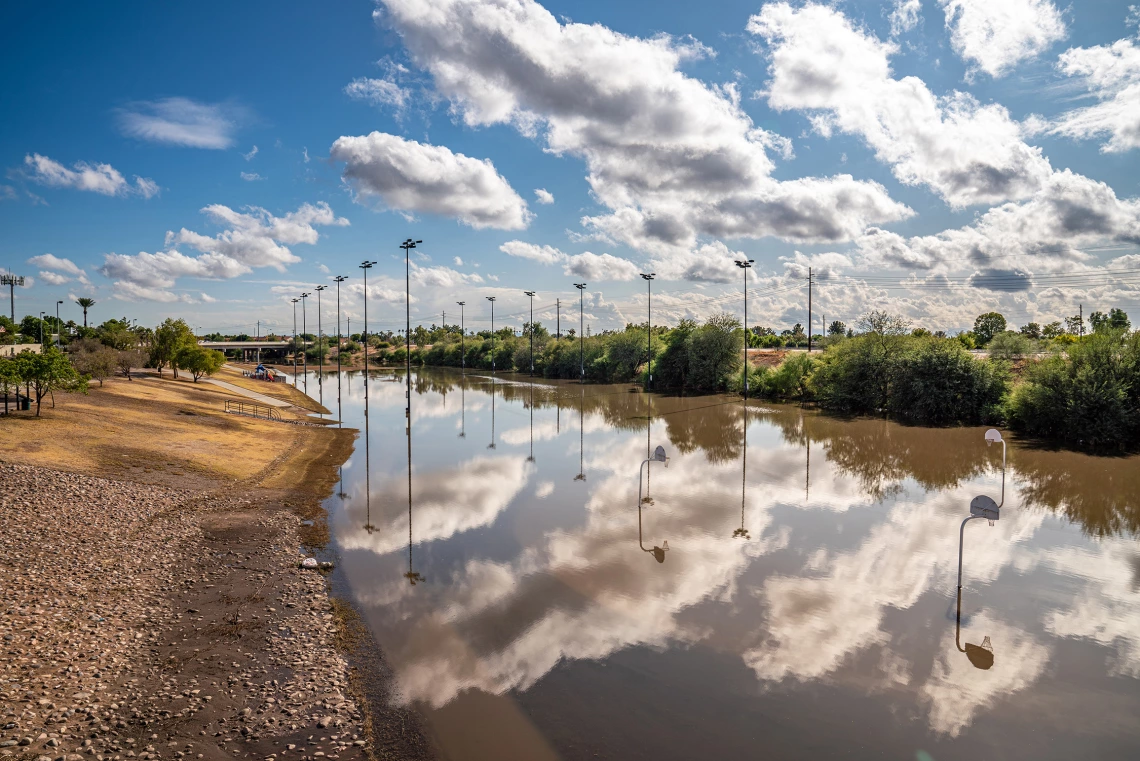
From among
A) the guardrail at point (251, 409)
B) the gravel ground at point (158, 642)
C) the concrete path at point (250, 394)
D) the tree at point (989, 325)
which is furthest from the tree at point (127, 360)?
the tree at point (989, 325)

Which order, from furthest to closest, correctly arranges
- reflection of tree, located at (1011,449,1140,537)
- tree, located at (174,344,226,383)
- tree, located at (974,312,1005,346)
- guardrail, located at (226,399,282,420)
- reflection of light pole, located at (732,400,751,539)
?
tree, located at (974,312,1005,346) → tree, located at (174,344,226,383) → guardrail, located at (226,399,282,420) → reflection of tree, located at (1011,449,1140,537) → reflection of light pole, located at (732,400,751,539)

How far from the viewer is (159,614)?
38.3 ft

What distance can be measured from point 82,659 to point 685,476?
2060cm

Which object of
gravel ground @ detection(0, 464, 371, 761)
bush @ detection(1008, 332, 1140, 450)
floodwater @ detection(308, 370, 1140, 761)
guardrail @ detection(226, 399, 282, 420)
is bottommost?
floodwater @ detection(308, 370, 1140, 761)

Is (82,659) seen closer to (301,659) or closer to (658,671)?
(301,659)

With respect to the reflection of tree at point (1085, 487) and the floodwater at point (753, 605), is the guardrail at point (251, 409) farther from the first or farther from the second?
the reflection of tree at point (1085, 487)

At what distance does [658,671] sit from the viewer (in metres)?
10.7

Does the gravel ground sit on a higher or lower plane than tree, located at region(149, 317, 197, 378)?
lower

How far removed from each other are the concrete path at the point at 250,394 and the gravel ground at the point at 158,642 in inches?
1294

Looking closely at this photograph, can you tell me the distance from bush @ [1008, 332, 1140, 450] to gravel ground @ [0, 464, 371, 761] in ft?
118

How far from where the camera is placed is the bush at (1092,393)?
3025cm

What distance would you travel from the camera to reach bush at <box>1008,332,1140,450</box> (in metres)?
30.2

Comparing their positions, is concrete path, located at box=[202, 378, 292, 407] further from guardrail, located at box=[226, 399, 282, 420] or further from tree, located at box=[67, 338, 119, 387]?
tree, located at box=[67, 338, 119, 387]

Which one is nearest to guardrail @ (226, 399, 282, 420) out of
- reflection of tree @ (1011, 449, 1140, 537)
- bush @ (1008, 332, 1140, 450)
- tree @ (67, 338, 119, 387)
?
tree @ (67, 338, 119, 387)
